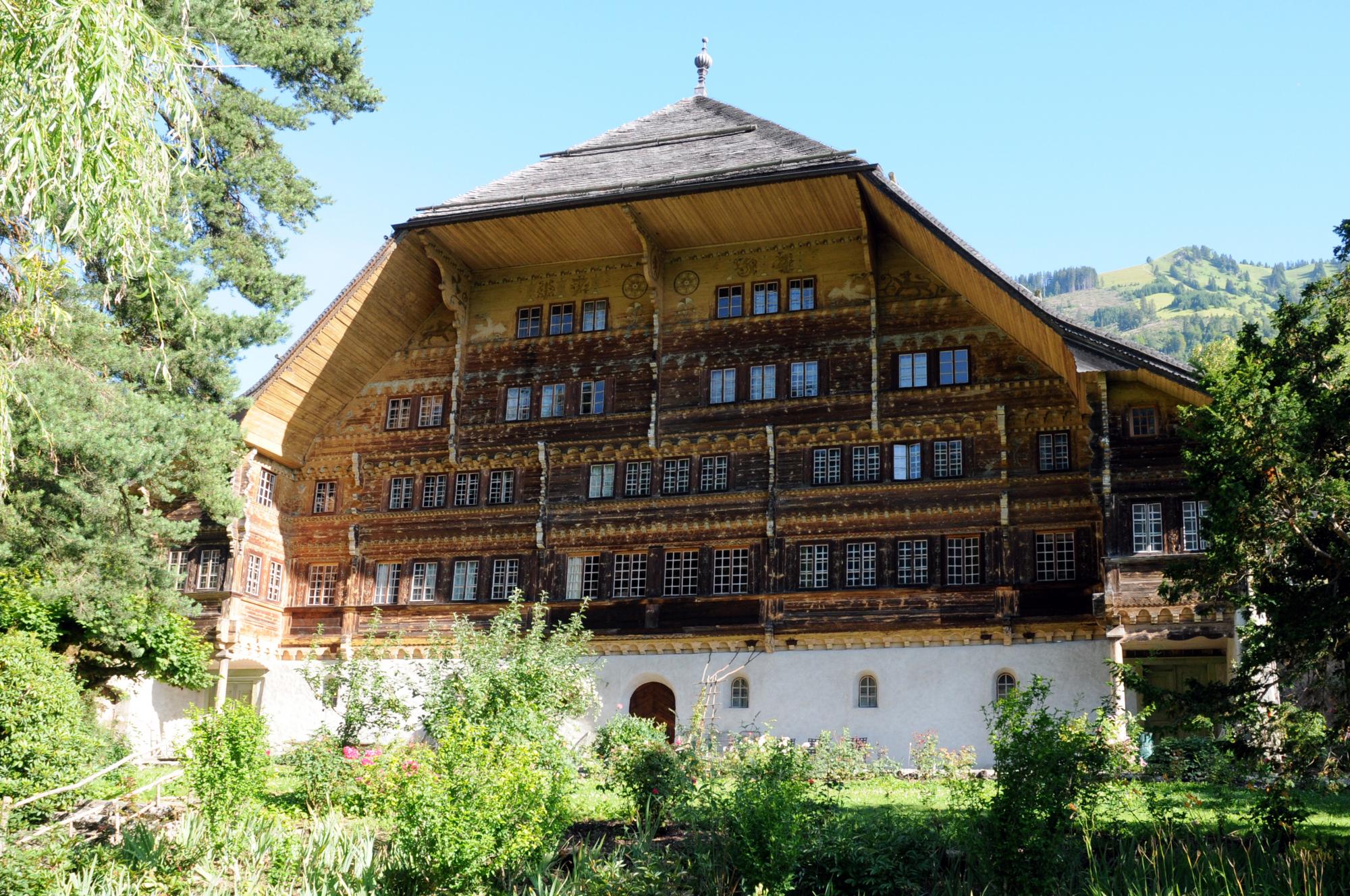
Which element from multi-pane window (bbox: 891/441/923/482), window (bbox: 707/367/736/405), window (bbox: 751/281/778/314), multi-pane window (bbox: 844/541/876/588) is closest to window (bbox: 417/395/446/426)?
window (bbox: 707/367/736/405)

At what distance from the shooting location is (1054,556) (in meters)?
27.9

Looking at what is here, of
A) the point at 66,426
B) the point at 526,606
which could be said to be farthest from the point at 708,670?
the point at 66,426

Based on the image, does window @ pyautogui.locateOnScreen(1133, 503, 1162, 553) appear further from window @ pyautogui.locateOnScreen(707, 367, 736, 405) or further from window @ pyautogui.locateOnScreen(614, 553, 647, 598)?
window @ pyautogui.locateOnScreen(614, 553, 647, 598)

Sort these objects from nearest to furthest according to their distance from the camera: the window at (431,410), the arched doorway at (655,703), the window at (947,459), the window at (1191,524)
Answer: the window at (1191,524)
the window at (947,459)
the arched doorway at (655,703)
the window at (431,410)

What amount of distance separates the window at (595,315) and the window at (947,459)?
8.43 m

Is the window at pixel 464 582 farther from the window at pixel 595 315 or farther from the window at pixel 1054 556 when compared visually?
the window at pixel 1054 556

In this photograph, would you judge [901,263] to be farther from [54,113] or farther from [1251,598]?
[54,113]

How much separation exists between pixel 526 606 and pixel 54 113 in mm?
20587

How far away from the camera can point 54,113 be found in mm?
11336

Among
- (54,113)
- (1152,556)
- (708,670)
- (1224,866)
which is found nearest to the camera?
(54,113)

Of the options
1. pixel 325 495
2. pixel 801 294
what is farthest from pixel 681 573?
pixel 325 495

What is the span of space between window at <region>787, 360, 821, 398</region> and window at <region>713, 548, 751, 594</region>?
362 cm

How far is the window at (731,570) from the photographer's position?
30.0 meters

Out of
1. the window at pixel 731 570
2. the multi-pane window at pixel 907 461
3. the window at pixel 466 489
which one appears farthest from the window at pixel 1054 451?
the window at pixel 466 489
